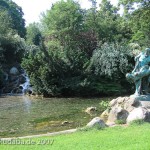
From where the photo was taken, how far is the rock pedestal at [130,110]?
12.2m

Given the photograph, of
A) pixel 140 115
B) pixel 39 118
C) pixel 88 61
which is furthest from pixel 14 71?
pixel 140 115

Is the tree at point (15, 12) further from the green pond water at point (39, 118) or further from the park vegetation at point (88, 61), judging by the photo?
the green pond water at point (39, 118)

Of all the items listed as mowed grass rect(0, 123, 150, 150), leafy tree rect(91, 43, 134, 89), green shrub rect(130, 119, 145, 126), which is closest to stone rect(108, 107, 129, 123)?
green shrub rect(130, 119, 145, 126)

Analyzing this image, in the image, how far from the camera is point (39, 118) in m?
16.7

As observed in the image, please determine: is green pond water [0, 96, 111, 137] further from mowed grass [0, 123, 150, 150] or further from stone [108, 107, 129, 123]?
mowed grass [0, 123, 150, 150]

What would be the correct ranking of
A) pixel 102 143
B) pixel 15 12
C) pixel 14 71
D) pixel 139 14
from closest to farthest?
pixel 102 143 → pixel 139 14 → pixel 14 71 → pixel 15 12

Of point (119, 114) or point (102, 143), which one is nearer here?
point (102, 143)

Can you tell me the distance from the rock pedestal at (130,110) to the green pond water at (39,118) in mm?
1347

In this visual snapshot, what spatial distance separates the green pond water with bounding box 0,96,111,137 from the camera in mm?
14077

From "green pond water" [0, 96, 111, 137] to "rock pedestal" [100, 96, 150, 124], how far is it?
135 cm

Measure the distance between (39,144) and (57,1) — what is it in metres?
30.6

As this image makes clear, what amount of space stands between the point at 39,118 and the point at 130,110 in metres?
4.37

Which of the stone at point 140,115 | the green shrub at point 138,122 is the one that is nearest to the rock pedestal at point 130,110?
the stone at point 140,115

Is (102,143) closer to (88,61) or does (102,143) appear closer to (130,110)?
(130,110)
